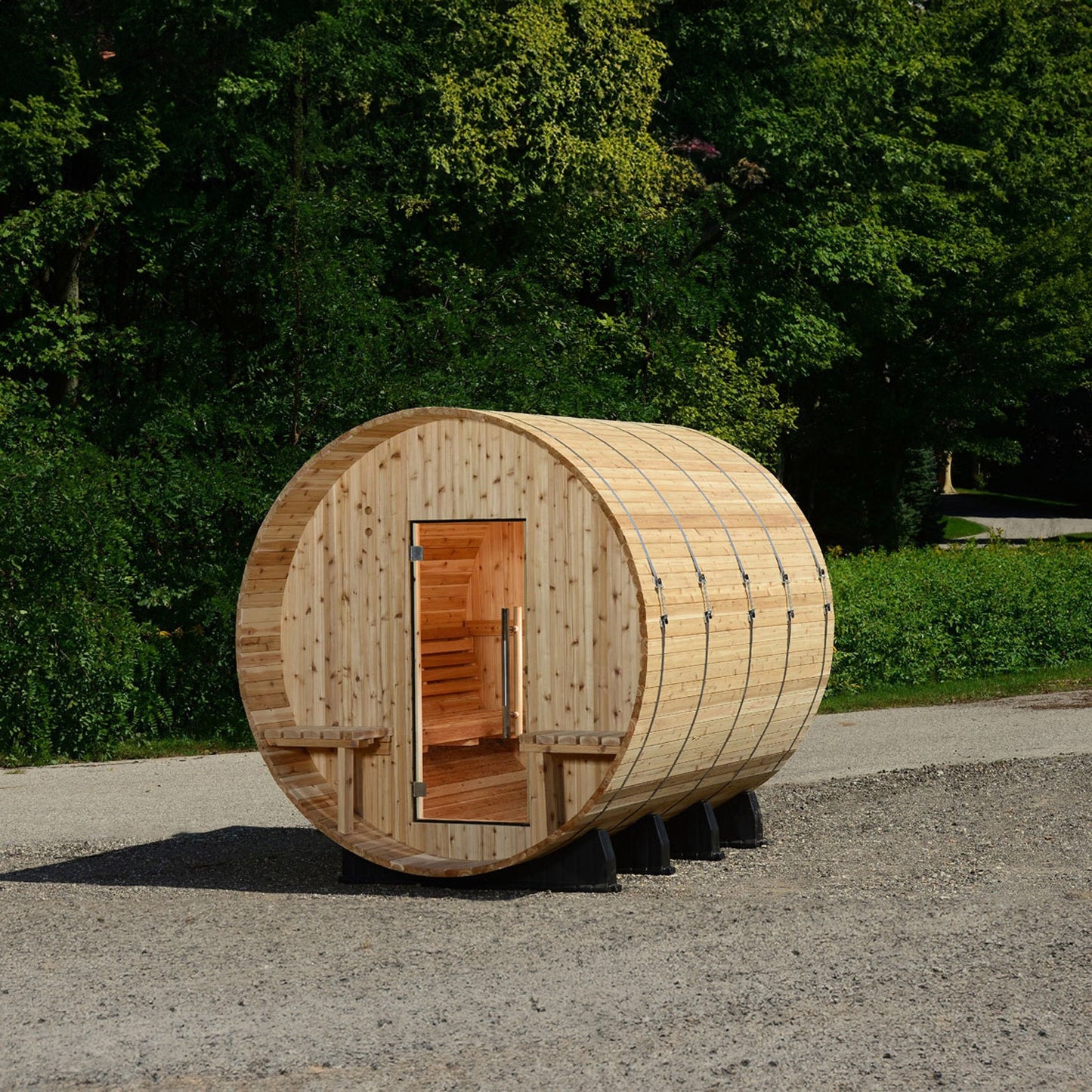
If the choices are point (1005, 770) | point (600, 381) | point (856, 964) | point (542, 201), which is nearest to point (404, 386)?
point (600, 381)

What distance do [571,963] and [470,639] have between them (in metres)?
7.14

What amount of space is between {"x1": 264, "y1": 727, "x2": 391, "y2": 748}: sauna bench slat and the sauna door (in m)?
2.66

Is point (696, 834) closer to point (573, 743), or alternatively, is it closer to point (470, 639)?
point (573, 743)

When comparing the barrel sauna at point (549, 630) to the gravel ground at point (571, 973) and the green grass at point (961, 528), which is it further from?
the green grass at point (961, 528)

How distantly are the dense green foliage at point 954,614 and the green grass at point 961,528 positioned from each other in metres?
29.8

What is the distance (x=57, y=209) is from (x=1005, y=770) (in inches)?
527

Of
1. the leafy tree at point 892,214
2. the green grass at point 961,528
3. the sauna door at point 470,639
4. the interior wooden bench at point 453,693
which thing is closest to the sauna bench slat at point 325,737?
the sauna door at point 470,639

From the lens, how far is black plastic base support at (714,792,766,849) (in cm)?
1273

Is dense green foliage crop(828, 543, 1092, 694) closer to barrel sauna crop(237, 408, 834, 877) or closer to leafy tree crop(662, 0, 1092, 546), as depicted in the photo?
leafy tree crop(662, 0, 1092, 546)

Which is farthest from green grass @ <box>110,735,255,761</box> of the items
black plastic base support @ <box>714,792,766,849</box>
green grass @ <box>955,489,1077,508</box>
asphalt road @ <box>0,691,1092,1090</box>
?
green grass @ <box>955,489,1077,508</box>

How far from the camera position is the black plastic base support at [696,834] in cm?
1206

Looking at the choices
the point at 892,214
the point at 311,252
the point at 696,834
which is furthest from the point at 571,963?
the point at 892,214

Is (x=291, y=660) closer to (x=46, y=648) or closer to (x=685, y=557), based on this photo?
(x=685, y=557)

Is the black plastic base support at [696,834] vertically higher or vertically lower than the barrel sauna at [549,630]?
lower
